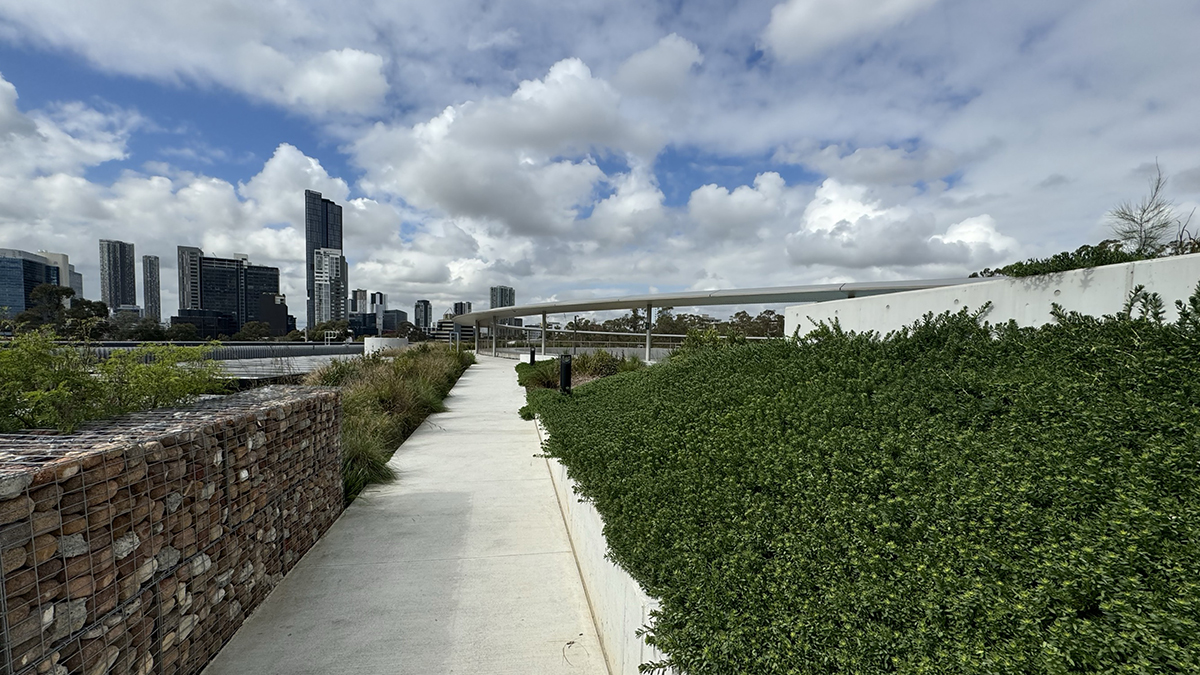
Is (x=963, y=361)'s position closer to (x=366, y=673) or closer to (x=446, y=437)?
(x=366, y=673)

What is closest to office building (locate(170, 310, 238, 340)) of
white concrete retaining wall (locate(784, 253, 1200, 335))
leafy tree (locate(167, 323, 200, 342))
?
leafy tree (locate(167, 323, 200, 342))

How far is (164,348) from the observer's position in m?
3.67

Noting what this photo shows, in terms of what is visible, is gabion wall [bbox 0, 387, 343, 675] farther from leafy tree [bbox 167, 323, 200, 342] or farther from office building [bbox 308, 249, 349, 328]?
office building [bbox 308, 249, 349, 328]

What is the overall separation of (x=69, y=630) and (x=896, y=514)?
328 cm

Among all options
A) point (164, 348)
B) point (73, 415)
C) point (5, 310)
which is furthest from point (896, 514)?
point (5, 310)

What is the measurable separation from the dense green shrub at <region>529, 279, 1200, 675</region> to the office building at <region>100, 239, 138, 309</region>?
9978 cm

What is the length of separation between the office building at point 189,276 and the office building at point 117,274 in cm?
1062

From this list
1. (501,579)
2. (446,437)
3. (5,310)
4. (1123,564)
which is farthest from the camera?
(446,437)

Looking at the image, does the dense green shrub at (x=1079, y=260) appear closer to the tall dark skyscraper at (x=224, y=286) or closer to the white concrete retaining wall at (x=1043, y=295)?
the white concrete retaining wall at (x=1043, y=295)

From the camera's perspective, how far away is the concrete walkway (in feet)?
9.15

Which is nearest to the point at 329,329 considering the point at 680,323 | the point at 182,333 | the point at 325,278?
the point at 182,333

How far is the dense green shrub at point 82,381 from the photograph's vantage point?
9.02ft

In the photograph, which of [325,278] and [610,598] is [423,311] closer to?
[325,278]

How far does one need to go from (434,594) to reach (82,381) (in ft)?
8.24
